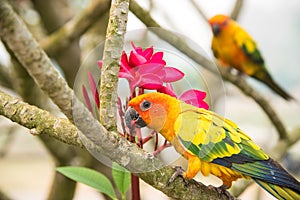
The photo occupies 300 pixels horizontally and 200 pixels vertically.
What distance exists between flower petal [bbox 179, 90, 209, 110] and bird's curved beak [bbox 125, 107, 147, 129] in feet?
0.17

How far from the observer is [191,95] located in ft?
1.40

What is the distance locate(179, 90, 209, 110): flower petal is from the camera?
0.42 meters

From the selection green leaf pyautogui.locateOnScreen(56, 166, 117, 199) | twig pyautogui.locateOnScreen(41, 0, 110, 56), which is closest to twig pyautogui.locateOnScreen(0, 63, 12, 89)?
twig pyautogui.locateOnScreen(41, 0, 110, 56)

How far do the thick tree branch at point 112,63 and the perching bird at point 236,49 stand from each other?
1.33 m

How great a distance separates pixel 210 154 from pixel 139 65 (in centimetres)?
14

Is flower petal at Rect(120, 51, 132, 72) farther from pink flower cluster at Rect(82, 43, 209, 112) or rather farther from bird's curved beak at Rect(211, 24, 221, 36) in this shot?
bird's curved beak at Rect(211, 24, 221, 36)

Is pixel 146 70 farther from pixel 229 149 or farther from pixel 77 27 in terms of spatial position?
pixel 77 27

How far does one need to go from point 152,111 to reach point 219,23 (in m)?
1.33

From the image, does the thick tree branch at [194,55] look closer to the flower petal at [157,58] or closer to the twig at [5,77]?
the flower petal at [157,58]

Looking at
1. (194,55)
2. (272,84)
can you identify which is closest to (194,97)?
(194,55)

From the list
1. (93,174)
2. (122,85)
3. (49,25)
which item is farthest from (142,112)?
(49,25)

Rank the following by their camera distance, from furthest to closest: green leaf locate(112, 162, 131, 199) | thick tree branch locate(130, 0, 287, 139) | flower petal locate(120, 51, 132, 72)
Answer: thick tree branch locate(130, 0, 287, 139), green leaf locate(112, 162, 131, 199), flower petal locate(120, 51, 132, 72)

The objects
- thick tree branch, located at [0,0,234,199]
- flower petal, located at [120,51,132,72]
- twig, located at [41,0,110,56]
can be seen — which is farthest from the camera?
twig, located at [41,0,110,56]

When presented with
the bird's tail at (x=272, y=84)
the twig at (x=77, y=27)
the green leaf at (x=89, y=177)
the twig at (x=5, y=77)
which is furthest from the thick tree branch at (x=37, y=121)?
the bird's tail at (x=272, y=84)
